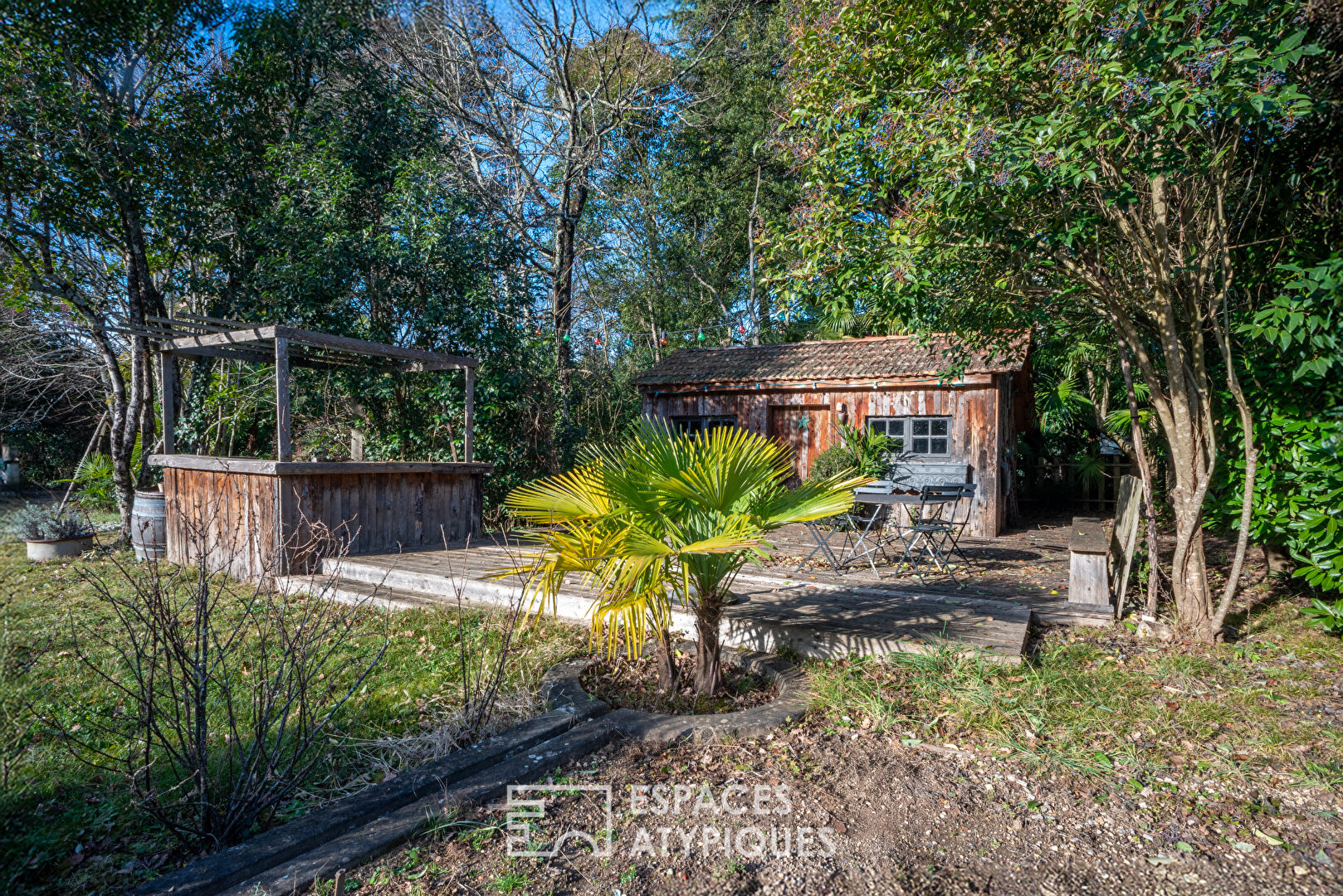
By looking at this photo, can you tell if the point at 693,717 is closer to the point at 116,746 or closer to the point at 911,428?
the point at 116,746

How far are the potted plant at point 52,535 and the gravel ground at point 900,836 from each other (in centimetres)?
850

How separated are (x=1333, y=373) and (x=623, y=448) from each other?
14.2ft

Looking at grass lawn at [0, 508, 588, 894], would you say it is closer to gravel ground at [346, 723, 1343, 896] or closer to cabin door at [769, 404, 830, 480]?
gravel ground at [346, 723, 1343, 896]

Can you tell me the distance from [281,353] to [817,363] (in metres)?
8.37

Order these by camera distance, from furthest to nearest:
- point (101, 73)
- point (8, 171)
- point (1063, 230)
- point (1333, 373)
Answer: point (101, 73), point (8, 171), point (1063, 230), point (1333, 373)

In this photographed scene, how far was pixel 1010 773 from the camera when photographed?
2812mm

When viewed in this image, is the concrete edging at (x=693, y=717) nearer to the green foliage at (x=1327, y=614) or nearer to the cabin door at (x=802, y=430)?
the green foliage at (x=1327, y=614)

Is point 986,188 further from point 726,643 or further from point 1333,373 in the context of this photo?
point 726,643

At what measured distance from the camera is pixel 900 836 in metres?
2.38

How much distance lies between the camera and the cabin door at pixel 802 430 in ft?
38.1

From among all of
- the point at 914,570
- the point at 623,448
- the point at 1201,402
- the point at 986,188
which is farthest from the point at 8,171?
the point at 1201,402

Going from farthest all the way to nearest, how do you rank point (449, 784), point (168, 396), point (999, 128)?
point (168, 396) → point (999, 128) → point (449, 784)

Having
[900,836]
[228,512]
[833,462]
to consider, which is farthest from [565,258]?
[900,836]

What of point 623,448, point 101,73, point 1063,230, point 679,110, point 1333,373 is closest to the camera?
point 623,448
